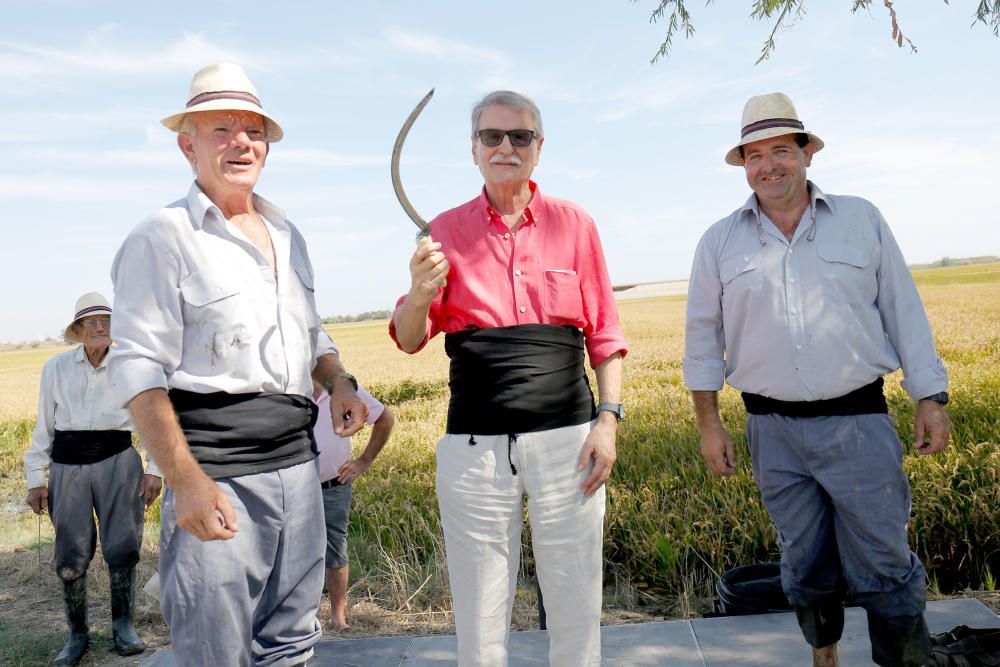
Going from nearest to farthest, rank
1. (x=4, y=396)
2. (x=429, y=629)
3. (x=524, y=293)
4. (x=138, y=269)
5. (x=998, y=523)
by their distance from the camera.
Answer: (x=138, y=269), (x=524, y=293), (x=429, y=629), (x=998, y=523), (x=4, y=396)

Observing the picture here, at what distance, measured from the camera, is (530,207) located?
2727 mm

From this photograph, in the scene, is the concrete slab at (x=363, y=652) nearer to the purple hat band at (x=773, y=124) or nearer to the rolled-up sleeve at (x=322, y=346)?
the rolled-up sleeve at (x=322, y=346)

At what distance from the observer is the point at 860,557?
3006mm

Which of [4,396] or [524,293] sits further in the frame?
[4,396]

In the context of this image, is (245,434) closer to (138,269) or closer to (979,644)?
(138,269)

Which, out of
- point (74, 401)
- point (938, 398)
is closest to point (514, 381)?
point (938, 398)

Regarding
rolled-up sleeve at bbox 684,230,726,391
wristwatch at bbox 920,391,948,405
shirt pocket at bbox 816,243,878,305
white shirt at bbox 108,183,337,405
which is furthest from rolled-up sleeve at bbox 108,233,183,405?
wristwatch at bbox 920,391,948,405

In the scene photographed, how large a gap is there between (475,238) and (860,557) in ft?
6.15

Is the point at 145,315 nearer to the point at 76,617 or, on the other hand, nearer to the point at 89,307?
the point at 89,307

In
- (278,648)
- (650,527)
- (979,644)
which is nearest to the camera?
(278,648)

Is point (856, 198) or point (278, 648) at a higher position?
point (856, 198)

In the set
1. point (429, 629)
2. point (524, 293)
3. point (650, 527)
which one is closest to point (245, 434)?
point (524, 293)

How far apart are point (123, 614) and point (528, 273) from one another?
3.85m

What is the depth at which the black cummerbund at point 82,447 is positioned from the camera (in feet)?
16.2
